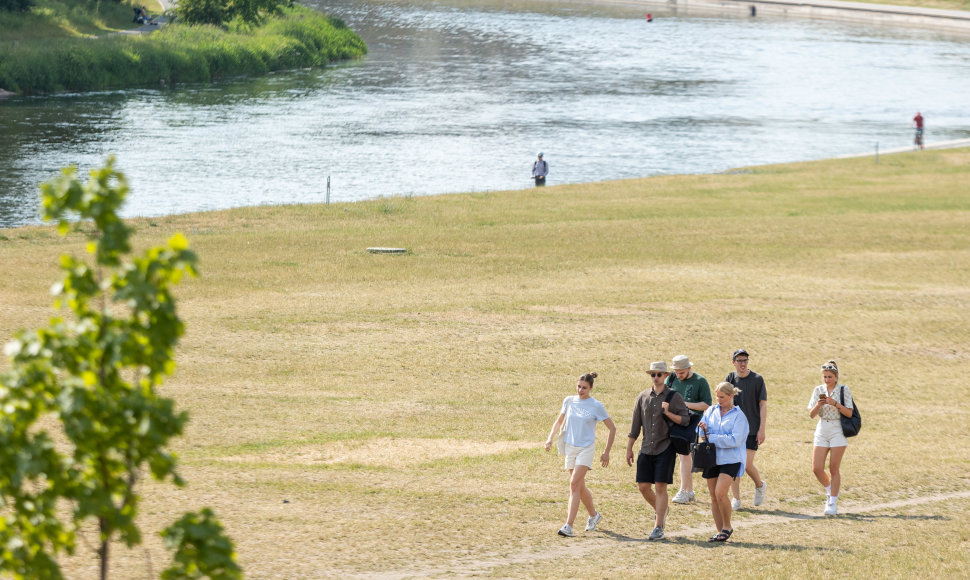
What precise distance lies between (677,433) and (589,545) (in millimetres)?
1645

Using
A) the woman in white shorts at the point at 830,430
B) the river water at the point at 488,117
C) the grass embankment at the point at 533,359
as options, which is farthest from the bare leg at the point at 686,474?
the river water at the point at 488,117

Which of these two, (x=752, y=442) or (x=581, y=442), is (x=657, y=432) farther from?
(x=752, y=442)

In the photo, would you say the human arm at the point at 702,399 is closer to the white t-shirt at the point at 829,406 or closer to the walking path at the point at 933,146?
the white t-shirt at the point at 829,406

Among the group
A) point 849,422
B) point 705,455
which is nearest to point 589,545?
point 705,455

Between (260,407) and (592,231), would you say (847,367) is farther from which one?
(592,231)

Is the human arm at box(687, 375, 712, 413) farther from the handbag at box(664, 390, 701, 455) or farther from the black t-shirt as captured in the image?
the black t-shirt

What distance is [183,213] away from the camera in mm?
36469

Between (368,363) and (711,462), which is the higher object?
(711,462)

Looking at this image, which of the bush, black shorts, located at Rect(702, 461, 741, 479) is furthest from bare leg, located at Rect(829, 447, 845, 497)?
the bush

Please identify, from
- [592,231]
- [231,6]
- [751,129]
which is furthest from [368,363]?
[231,6]

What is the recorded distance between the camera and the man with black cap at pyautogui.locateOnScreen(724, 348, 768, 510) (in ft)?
45.7

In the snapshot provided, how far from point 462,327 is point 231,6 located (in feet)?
214

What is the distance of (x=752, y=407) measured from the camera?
14.1 meters

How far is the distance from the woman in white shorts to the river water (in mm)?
28824
